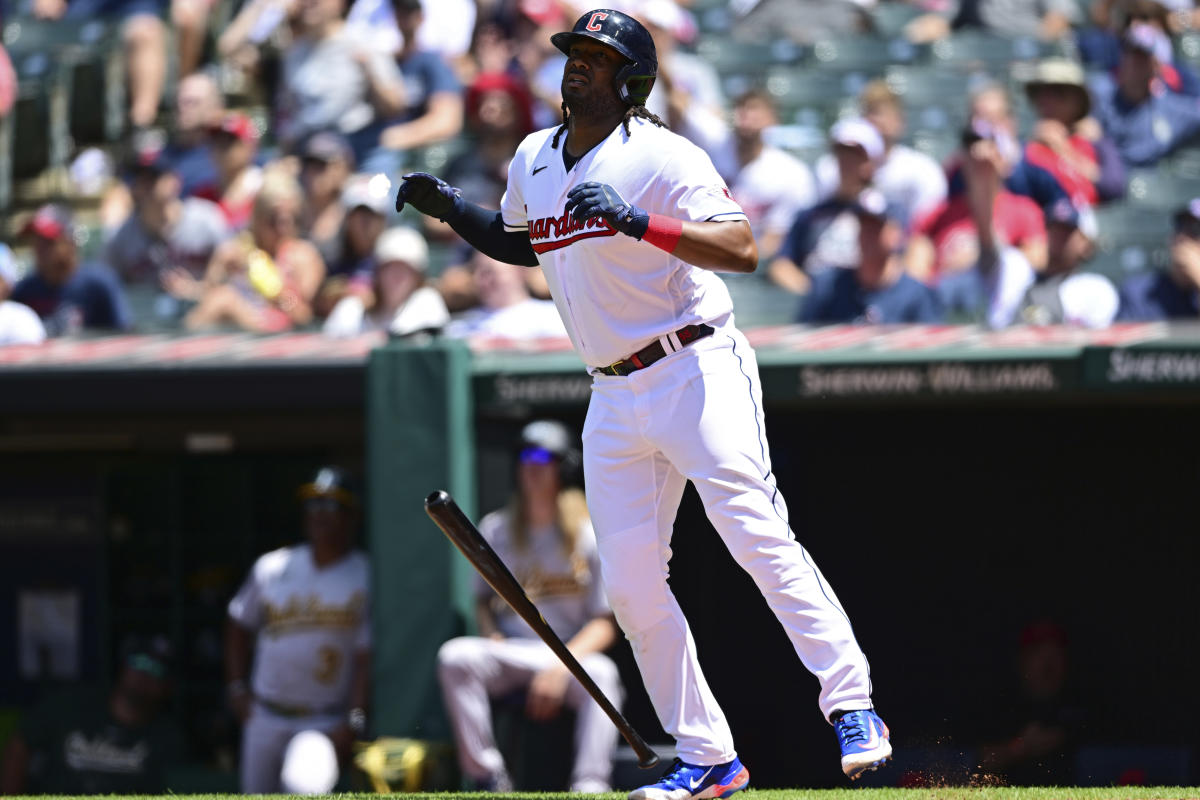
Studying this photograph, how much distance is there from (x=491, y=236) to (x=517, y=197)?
0.13 meters

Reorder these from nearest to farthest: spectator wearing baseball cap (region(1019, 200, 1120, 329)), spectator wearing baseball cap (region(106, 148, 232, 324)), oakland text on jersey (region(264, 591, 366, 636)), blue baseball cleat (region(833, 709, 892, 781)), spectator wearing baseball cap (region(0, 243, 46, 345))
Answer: blue baseball cleat (region(833, 709, 892, 781)) → oakland text on jersey (region(264, 591, 366, 636)) → spectator wearing baseball cap (region(1019, 200, 1120, 329)) → spectator wearing baseball cap (region(0, 243, 46, 345)) → spectator wearing baseball cap (region(106, 148, 232, 324))

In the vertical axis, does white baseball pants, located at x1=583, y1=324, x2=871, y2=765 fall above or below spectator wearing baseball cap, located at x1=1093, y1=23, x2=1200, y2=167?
below

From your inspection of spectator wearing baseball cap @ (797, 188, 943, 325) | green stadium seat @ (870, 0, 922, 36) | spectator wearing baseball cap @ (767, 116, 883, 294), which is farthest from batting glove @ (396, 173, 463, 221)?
green stadium seat @ (870, 0, 922, 36)

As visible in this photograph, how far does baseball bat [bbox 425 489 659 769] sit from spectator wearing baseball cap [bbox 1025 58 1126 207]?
14.3 ft

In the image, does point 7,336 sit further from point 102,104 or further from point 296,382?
point 102,104

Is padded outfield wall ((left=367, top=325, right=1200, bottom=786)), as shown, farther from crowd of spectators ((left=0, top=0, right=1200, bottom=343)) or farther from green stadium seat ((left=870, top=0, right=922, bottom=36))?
green stadium seat ((left=870, top=0, right=922, bottom=36))

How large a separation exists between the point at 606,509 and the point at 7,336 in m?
4.10

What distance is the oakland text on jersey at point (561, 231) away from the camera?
150 inches

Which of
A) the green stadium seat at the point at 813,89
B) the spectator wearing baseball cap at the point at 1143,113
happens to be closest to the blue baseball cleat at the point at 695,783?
the spectator wearing baseball cap at the point at 1143,113

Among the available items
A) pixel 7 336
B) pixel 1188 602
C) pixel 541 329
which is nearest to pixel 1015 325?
pixel 1188 602

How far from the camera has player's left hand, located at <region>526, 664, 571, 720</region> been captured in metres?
5.82

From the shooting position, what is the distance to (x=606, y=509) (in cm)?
396

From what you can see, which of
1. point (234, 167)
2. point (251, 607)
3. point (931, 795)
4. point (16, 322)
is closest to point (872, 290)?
point (251, 607)

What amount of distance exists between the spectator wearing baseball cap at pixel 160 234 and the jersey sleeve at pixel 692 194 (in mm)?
4354
